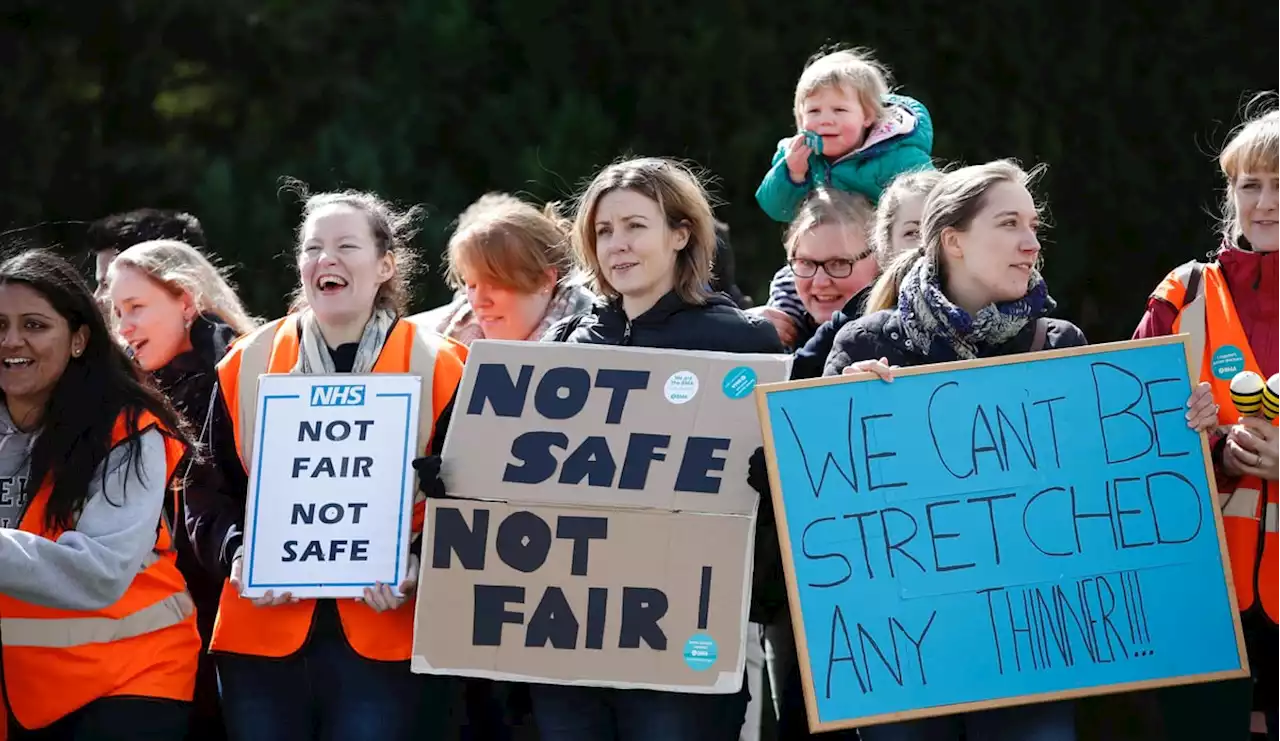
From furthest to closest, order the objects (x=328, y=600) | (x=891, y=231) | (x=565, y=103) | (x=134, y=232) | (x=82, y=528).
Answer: (x=565, y=103)
(x=134, y=232)
(x=891, y=231)
(x=328, y=600)
(x=82, y=528)

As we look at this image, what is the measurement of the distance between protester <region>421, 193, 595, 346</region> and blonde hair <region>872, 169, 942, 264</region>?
920 millimetres

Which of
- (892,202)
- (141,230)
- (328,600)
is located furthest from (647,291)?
(141,230)

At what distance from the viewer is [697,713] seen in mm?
4559

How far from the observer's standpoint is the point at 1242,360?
476 centimetres

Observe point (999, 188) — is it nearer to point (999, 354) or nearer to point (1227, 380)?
point (999, 354)

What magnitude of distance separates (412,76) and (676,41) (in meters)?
1.40

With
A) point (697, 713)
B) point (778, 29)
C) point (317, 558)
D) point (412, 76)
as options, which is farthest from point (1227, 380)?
point (412, 76)

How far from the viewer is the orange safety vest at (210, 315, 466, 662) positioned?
4652 mm

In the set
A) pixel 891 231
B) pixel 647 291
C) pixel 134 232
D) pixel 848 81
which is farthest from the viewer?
pixel 134 232

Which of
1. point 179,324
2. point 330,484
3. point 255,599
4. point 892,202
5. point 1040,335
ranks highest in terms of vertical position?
point 892,202

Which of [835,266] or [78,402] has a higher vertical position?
[835,266]

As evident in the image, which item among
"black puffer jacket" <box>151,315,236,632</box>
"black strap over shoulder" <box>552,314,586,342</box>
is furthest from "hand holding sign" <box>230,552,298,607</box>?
"black strap over shoulder" <box>552,314,586,342</box>

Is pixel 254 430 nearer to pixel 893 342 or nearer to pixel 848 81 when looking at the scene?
pixel 893 342

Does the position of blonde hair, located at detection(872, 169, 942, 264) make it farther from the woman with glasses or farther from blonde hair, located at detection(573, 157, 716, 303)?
blonde hair, located at detection(573, 157, 716, 303)
